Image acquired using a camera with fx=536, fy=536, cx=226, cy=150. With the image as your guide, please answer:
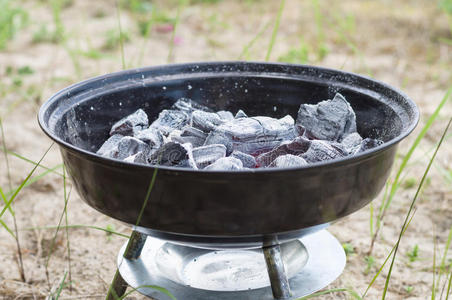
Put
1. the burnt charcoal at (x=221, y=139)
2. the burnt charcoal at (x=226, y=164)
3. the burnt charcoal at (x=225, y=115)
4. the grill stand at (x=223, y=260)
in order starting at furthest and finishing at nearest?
the burnt charcoal at (x=225, y=115) < the burnt charcoal at (x=221, y=139) < the grill stand at (x=223, y=260) < the burnt charcoal at (x=226, y=164)

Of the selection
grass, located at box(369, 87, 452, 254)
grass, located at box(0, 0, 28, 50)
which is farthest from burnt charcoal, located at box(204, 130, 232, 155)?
grass, located at box(0, 0, 28, 50)

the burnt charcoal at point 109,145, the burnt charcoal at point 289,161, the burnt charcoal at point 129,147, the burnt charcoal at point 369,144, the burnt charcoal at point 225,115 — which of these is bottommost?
the burnt charcoal at point 109,145

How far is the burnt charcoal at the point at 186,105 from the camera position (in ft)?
5.84

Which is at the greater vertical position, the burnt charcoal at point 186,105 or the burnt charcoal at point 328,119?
the burnt charcoal at point 328,119

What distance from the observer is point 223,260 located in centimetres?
186

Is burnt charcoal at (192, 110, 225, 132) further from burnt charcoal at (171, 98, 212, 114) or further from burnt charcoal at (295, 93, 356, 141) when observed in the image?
burnt charcoal at (295, 93, 356, 141)

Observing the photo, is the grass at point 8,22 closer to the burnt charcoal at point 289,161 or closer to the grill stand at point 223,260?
A: the grill stand at point 223,260

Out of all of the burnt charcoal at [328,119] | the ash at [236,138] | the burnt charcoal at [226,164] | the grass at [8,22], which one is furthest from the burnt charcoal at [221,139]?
the grass at [8,22]

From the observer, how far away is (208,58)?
4012mm

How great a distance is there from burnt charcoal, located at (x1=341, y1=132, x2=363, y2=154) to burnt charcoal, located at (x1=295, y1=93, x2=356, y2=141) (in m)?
0.03

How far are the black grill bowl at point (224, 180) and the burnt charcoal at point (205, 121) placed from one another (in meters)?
0.25

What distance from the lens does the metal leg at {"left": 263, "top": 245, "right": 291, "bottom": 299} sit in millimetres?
1422

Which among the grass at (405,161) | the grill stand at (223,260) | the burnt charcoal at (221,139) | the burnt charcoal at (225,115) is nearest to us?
the grill stand at (223,260)

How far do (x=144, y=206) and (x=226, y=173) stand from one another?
0.23 m
